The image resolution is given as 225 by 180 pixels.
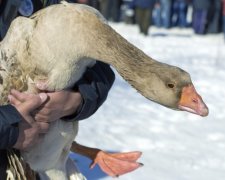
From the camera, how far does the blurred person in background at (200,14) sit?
1469cm

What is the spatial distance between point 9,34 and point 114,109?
426 cm

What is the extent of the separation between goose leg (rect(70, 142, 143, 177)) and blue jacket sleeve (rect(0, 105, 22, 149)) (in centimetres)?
64

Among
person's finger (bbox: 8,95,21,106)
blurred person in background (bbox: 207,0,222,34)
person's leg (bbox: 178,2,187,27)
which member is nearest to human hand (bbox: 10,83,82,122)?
person's finger (bbox: 8,95,21,106)

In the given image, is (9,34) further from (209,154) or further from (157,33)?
(157,33)

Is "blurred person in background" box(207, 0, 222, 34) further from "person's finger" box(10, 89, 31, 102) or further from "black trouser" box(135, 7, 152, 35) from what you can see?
"person's finger" box(10, 89, 31, 102)

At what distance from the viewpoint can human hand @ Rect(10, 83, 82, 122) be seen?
7.20 feet

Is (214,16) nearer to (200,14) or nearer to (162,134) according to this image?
(200,14)

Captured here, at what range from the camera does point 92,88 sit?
2.33m

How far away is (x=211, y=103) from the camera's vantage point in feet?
22.5

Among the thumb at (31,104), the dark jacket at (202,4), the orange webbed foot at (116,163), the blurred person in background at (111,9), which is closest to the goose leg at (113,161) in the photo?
the orange webbed foot at (116,163)

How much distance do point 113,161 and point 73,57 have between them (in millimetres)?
798

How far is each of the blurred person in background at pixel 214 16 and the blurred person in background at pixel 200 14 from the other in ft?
0.43

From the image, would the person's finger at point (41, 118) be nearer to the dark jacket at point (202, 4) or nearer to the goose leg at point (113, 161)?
the goose leg at point (113, 161)

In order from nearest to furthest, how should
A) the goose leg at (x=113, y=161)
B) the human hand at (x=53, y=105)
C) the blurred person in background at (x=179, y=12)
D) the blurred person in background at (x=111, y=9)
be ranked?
the human hand at (x=53, y=105) → the goose leg at (x=113, y=161) → the blurred person in background at (x=179, y=12) → the blurred person in background at (x=111, y=9)
